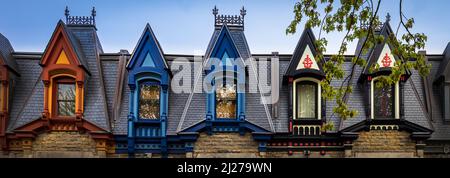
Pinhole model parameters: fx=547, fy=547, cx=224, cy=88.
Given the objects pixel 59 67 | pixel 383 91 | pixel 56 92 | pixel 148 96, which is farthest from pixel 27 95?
pixel 383 91

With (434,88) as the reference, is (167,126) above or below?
below

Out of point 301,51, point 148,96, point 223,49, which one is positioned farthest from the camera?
point 148,96

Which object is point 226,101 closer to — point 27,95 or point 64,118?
point 64,118

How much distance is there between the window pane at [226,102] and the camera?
60.7 ft

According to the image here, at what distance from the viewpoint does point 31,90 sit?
19.3 metres

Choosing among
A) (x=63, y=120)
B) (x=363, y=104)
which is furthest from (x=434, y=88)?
(x=63, y=120)

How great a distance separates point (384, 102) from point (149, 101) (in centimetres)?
809

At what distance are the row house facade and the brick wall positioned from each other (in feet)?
0.11

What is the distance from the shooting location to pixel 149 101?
18.9 metres
